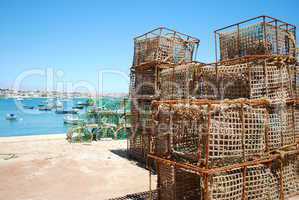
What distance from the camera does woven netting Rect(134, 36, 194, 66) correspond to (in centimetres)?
1262

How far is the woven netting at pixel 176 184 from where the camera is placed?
269 inches

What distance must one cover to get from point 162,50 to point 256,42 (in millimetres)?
4587

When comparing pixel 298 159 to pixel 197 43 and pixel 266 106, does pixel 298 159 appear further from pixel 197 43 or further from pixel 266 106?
pixel 197 43

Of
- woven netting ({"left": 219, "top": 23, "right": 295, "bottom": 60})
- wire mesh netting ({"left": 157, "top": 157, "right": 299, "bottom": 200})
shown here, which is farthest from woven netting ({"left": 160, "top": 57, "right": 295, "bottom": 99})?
wire mesh netting ({"left": 157, "top": 157, "right": 299, "bottom": 200})

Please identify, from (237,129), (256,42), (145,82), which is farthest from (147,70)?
(237,129)

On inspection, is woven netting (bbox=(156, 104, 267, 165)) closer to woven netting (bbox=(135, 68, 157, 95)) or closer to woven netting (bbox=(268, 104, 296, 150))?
woven netting (bbox=(268, 104, 296, 150))

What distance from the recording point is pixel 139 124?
13.5 meters

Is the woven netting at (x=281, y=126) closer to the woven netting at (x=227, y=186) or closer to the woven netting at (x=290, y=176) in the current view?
the woven netting at (x=290, y=176)

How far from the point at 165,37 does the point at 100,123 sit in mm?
11452

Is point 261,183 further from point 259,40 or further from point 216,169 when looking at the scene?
point 259,40

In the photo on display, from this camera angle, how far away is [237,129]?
19.7 ft

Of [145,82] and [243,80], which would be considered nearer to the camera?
[243,80]

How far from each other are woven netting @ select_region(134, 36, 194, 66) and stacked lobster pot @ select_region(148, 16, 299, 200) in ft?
9.26

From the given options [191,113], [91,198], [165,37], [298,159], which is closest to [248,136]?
[191,113]
